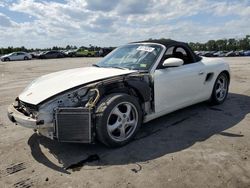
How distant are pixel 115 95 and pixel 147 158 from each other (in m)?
0.97

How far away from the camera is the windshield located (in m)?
4.43

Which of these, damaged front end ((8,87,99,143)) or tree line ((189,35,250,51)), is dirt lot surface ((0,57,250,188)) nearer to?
damaged front end ((8,87,99,143))

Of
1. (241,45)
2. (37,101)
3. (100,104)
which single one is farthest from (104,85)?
(241,45)

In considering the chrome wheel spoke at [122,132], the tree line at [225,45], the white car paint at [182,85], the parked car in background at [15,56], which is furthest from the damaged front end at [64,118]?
the tree line at [225,45]

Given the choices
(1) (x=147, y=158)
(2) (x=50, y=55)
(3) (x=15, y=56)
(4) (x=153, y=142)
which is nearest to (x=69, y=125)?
(1) (x=147, y=158)

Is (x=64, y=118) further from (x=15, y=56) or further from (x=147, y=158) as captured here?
(x=15, y=56)

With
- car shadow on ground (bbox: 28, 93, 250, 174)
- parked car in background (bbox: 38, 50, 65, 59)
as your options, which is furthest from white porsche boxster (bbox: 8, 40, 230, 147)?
parked car in background (bbox: 38, 50, 65, 59)

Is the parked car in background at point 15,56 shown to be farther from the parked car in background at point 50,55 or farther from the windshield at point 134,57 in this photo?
the windshield at point 134,57

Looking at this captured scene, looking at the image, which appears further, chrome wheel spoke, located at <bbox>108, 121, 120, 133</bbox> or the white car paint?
the white car paint

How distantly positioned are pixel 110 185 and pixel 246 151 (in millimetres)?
1963

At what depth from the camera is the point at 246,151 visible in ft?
11.8

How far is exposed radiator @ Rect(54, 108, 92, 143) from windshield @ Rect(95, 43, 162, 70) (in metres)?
1.37

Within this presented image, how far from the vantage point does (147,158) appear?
3473 mm

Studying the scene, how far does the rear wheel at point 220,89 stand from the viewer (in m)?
5.74
